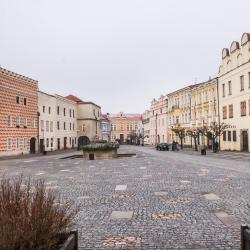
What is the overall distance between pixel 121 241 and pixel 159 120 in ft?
257

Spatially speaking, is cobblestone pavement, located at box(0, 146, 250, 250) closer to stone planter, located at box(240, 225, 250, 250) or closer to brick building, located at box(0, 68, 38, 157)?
stone planter, located at box(240, 225, 250, 250)

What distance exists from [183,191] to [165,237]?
5.23 m

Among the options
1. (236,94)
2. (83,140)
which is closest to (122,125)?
(83,140)

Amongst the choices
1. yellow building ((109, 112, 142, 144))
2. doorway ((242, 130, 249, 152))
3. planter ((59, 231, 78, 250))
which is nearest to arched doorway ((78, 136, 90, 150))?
doorway ((242, 130, 249, 152))

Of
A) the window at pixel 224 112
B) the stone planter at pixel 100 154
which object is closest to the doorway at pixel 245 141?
the window at pixel 224 112

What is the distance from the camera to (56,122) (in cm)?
6066

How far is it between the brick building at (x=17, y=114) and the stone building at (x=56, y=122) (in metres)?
2.72

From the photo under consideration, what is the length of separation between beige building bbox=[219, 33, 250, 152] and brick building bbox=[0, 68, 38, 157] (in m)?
26.1

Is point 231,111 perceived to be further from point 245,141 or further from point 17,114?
point 17,114

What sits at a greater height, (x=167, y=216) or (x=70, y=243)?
(x=70, y=243)

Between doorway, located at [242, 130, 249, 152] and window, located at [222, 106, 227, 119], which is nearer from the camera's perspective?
doorway, located at [242, 130, 249, 152]

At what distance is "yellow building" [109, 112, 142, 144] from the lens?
139750mm

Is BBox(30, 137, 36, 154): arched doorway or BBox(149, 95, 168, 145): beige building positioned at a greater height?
BBox(149, 95, 168, 145): beige building

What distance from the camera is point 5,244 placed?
3289 millimetres
